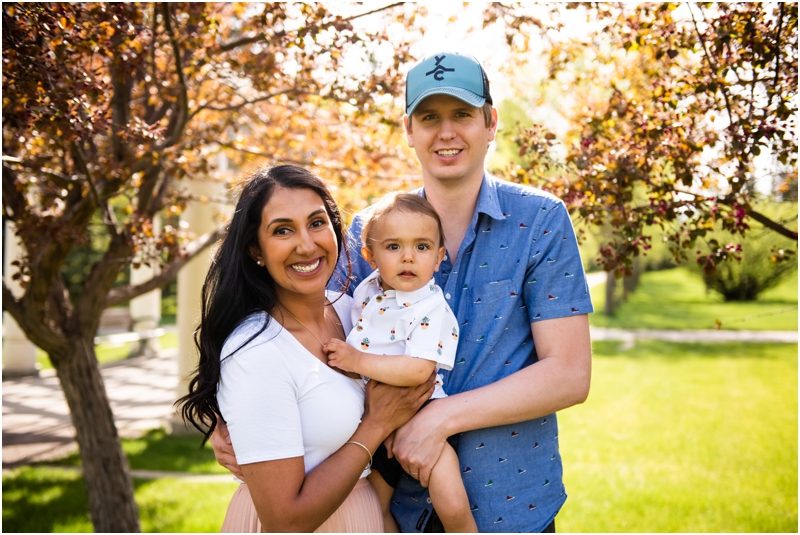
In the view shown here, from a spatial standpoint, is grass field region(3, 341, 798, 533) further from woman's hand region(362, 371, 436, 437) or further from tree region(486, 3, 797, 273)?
woman's hand region(362, 371, 436, 437)

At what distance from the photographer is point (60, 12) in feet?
9.17

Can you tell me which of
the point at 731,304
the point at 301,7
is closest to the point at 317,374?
the point at 301,7

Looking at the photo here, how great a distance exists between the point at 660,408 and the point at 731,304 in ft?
44.2

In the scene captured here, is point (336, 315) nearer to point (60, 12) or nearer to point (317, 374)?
point (317, 374)

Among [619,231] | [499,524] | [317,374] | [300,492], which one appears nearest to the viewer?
[300,492]

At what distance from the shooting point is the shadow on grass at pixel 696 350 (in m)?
16.1

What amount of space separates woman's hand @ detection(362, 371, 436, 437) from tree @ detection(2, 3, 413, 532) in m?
1.85

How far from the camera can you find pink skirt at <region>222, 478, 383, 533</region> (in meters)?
2.18

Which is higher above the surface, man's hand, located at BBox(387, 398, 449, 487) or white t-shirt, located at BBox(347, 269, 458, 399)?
white t-shirt, located at BBox(347, 269, 458, 399)

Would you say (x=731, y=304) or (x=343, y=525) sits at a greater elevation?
(x=343, y=525)

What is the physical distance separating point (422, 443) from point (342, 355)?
0.40 meters

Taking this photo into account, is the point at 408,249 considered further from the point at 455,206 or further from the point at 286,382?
the point at 286,382

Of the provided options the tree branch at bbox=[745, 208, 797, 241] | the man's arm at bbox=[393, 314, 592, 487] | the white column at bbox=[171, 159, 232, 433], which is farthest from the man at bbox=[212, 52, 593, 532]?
the white column at bbox=[171, 159, 232, 433]

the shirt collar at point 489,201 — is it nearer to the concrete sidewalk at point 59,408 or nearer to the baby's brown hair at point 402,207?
the baby's brown hair at point 402,207
